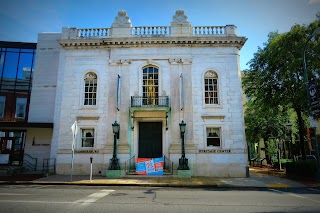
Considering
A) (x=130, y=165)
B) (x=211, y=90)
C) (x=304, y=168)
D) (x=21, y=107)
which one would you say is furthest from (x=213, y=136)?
(x=21, y=107)

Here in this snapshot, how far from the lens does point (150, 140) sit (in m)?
17.0

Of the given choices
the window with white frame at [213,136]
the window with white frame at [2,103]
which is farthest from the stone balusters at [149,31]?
the window with white frame at [2,103]

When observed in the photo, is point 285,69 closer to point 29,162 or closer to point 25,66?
point 29,162

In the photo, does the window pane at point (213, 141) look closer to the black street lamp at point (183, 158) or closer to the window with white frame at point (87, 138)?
the black street lamp at point (183, 158)

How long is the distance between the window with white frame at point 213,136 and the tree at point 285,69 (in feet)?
16.8

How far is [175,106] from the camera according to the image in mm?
16938

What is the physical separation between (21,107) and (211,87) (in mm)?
16209

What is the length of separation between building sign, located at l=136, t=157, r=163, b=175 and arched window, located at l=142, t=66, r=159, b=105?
4.40 m

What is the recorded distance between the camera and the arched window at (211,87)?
17453 mm

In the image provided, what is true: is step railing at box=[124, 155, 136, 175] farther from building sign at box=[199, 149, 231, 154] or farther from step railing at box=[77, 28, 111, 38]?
step railing at box=[77, 28, 111, 38]

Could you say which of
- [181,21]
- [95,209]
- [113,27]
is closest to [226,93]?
[181,21]

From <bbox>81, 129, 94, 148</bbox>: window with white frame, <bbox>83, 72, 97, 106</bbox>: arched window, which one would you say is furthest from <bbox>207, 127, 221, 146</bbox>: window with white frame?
<bbox>83, 72, 97, 106</bbox>: arched window

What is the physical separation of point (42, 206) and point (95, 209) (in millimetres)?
1741

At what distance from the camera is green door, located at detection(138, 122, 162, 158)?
661 inches
